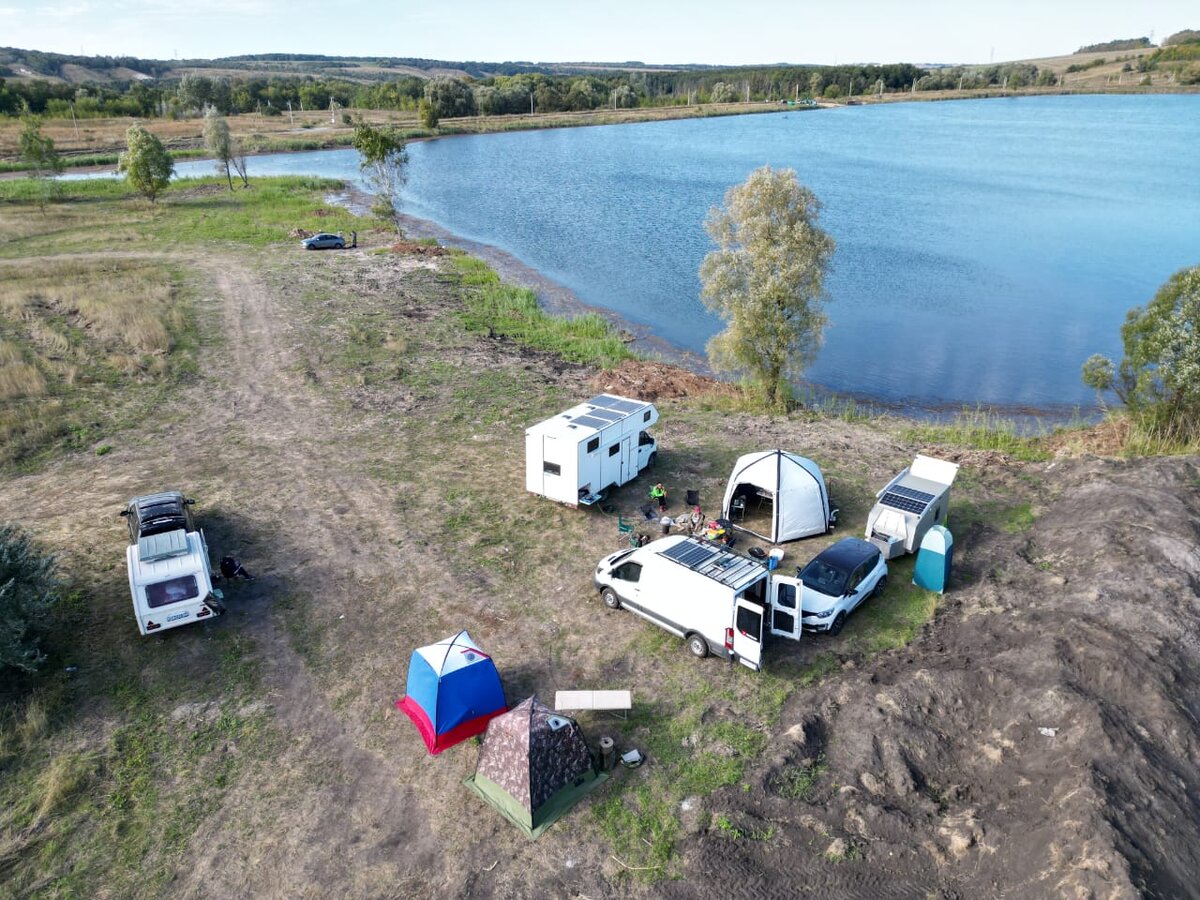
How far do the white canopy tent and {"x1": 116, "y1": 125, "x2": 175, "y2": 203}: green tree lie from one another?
194 feet

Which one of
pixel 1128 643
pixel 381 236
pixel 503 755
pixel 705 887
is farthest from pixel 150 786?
pixel 381 236

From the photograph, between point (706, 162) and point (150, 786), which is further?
point (706, 162)

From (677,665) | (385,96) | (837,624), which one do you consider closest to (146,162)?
(677,665)

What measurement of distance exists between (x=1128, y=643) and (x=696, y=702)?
7.54m

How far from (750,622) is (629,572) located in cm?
280

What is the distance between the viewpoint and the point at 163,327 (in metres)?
31.4

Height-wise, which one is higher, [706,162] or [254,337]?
[706,162]

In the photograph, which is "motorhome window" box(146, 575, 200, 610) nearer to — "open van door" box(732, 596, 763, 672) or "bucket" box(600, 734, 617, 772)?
"bucket" box(600, 734, 617, 772)

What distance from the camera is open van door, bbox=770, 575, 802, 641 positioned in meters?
13.8

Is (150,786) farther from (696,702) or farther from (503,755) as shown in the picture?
(696,702)

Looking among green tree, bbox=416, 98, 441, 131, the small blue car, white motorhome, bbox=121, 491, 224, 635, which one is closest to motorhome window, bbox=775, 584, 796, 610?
white motorhome, bbox=121, 491, 224, 635

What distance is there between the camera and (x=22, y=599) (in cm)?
1313

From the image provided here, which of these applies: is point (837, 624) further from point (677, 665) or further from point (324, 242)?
point (324, 242)

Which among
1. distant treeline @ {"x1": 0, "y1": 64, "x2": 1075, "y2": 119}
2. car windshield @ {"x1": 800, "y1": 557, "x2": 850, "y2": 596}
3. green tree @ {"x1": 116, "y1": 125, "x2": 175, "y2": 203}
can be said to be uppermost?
distant treeline @ {"x1": 0, "y1": 64, "x2": 1075, "y2": 119}
